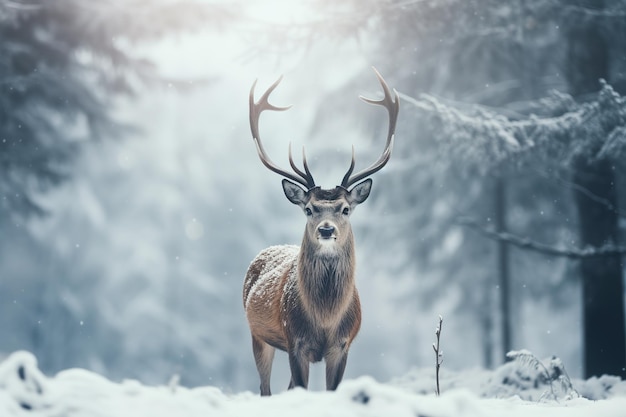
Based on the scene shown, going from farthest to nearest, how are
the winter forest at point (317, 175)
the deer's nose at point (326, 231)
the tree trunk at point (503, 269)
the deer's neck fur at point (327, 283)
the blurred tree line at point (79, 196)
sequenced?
the blurred tree line at point (79, 196), the tree trunk at point (503, 269), the winter forest at point (317, 175), the deer's neck fur at point (327, 283), the deer's nose at point (326, 231)

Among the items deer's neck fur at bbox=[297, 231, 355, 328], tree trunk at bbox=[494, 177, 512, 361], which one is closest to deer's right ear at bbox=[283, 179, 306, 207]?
deer's neck fur at bbox=[297, 231, 355, 328]

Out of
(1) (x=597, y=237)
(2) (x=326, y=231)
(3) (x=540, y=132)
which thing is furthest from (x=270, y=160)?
(1) (x=597, y=237)

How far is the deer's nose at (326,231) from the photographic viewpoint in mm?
4906

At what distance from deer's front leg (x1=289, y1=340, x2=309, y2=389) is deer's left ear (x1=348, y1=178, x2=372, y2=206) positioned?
1.11 metres

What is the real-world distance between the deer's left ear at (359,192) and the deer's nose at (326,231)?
0.44 m

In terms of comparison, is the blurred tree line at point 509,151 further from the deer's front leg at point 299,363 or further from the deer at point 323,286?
the deer's front leg at point 299,363

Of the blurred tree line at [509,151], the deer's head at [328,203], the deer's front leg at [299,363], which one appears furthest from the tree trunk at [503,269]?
the deer's front leg at [299,363]

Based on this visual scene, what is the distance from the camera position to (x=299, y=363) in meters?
5.10

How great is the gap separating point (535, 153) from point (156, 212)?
656 inches

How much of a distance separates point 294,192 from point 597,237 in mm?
5504

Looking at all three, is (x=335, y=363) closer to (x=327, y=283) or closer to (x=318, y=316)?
(x=318, y=316)

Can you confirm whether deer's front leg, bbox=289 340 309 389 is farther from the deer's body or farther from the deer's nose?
the deer's nose

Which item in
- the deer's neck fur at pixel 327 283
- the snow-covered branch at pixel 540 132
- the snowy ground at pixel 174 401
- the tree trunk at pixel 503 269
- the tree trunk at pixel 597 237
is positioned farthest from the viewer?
the tree trunk at pixel 503 269

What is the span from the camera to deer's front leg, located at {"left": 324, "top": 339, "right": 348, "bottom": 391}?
16.8 ft
